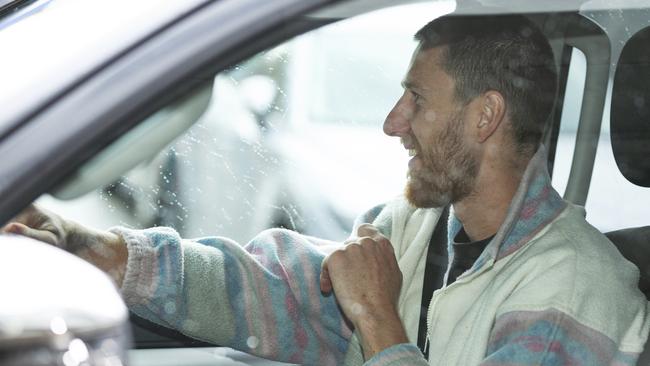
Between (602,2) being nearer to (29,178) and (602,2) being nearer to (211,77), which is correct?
(211,77)

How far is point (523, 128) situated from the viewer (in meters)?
2.40

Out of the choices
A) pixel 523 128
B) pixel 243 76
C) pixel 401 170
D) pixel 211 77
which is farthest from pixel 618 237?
pixel 211 77

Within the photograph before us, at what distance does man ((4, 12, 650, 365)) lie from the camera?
207 centimetres

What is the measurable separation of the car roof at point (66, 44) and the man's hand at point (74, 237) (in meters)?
0.14

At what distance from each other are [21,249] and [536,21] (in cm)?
108

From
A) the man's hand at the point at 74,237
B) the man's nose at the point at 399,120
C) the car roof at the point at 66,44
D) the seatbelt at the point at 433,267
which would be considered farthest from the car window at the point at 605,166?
the car roof at the point at 66,44

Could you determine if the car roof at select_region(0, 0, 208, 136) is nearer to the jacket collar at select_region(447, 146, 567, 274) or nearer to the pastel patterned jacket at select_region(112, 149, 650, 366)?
the pastel patterned jacket at select_region(112, 149, 650, 366)

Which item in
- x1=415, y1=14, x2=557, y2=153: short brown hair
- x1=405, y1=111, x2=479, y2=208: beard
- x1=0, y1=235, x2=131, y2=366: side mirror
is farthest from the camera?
x1=405, y1=111, x2=479, y2=208: beard

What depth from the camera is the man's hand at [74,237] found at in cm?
148

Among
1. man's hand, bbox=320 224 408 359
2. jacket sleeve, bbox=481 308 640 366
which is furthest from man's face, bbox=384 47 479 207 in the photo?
jacket sleeve, bbox=481 308 640 366

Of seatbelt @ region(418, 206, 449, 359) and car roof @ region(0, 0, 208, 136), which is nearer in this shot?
car roof @ region(0, 0, 208, 136)

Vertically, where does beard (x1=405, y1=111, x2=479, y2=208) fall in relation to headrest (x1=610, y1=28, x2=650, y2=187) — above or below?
below

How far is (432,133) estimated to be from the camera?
2.31 meters

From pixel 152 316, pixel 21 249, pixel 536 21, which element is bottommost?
pixel 152 316
